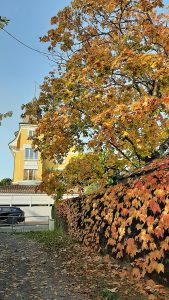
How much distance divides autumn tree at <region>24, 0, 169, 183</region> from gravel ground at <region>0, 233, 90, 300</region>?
3683 millimetres

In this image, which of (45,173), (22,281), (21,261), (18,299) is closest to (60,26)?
(45,173)

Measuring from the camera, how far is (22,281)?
24.3ft

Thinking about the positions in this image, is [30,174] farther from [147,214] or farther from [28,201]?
[147,214]

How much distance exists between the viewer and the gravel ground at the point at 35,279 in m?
6.19

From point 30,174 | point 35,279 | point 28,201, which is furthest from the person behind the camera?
point 30,174

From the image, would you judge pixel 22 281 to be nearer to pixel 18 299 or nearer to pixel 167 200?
pixel 18 299

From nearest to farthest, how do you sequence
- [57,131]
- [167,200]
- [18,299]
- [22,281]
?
[167,200] → [18,299] → [22,281] → [57,131]

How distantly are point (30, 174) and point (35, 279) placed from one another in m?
48.9

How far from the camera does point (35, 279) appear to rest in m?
7.59

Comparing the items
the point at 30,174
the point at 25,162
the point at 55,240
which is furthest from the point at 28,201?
the point at 55,240

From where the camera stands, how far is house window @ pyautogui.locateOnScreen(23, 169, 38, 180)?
5572 cm

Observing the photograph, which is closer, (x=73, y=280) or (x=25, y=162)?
(x=73, y=280)

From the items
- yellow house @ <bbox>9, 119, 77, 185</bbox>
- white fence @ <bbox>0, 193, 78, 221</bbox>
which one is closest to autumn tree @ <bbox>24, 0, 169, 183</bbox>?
white fence @ <bbox>0, 193, 78, 221</bbox>

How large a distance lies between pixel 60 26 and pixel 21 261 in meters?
8.26
